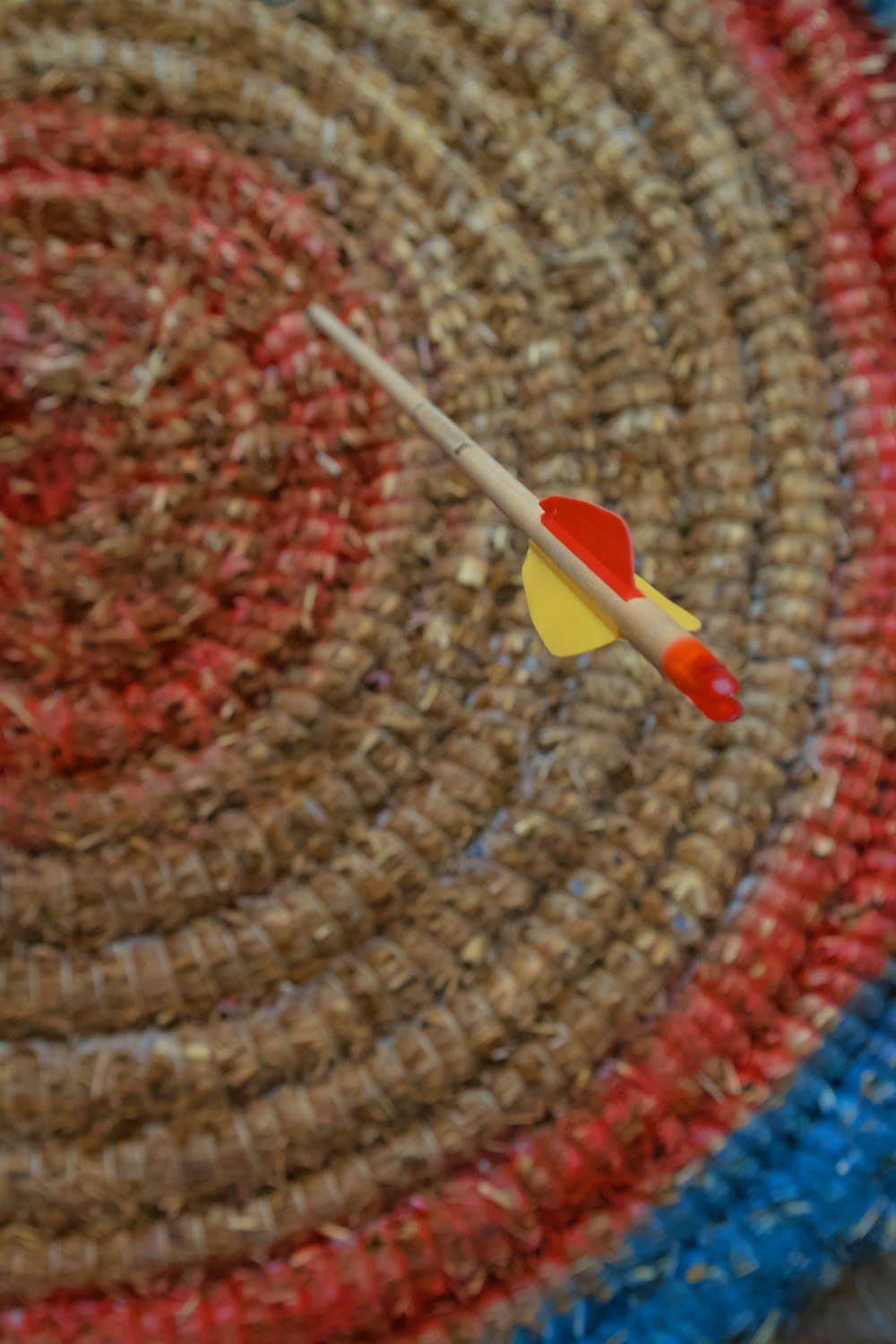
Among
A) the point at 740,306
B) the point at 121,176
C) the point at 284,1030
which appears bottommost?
the point at 284,1030

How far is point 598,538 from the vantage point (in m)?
0.35

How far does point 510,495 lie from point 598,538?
3 centimetres

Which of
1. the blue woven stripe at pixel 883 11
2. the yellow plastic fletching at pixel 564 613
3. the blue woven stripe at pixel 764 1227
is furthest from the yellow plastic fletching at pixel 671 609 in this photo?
the blue woven stripe at pixel 883 11

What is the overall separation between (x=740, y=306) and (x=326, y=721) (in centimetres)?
23

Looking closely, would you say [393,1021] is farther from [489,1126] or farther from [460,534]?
[460,534]

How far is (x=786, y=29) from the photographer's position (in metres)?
0.47

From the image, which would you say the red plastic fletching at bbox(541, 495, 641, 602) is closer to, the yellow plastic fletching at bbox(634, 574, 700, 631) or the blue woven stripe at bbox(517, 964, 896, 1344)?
the yellow plastic fletching at bbox(634, 574, 700, 631)

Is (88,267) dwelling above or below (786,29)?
below

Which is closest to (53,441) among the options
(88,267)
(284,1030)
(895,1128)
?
(88,267)

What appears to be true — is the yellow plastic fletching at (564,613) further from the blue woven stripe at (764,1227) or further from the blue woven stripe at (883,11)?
the blue woven stripe at (883,11)

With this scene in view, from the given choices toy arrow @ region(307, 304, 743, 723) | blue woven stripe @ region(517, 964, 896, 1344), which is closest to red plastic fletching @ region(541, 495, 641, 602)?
toy arrow @ region(307, 304, 743, 723)

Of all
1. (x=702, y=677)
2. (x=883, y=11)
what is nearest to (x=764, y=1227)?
(x=702, y=677)

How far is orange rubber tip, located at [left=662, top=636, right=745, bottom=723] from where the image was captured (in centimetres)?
29

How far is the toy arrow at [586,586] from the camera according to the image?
11.6 inches
